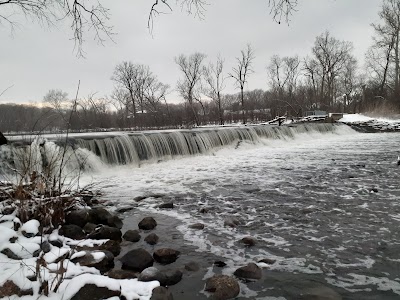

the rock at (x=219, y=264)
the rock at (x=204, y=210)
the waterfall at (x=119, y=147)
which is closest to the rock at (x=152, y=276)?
the rock at (x=219, y=264)

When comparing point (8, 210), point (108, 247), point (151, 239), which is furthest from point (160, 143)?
point (108, 247)

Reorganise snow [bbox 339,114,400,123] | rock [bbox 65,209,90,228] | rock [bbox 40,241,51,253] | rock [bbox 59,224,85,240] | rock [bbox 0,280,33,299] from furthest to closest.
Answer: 1. snow [bbox 339,114,400,123]
2. rock [bbox 65,209,90,228]
3. rock [bbox 59,224,85,240]
4. rock [bbox 40,241,51,253]
5. rock [bbox 0,280,33,299]

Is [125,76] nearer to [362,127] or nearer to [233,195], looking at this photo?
[362,127]

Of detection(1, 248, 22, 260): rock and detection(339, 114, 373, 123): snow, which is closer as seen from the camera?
detection(1, 248, 22, 260): rock

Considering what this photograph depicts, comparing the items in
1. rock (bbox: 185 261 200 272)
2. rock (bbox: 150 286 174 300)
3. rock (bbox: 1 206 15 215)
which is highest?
rock (bbox: 1 206 15 215)

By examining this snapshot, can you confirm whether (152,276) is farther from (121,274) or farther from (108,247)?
(108,247)

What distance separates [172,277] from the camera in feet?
10.4

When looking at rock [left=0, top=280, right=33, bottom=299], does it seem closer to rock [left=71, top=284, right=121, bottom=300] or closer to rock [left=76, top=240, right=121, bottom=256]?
rock [left=71, top=284, right=121, bottom=300]

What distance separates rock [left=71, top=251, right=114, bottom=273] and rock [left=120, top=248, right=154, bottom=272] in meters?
0.15

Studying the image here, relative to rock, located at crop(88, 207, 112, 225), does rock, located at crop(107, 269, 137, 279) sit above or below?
below

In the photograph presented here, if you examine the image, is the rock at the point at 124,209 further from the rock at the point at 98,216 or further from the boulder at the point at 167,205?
the rock at the point at 98,216

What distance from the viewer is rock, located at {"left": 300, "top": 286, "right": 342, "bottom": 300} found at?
9.16ft

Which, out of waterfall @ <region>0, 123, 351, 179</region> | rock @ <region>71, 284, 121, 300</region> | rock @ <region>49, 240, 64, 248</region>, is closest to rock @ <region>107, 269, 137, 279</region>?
rock @ <region>71, 284, 121, 300</region>

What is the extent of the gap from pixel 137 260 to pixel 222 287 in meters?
1.07
